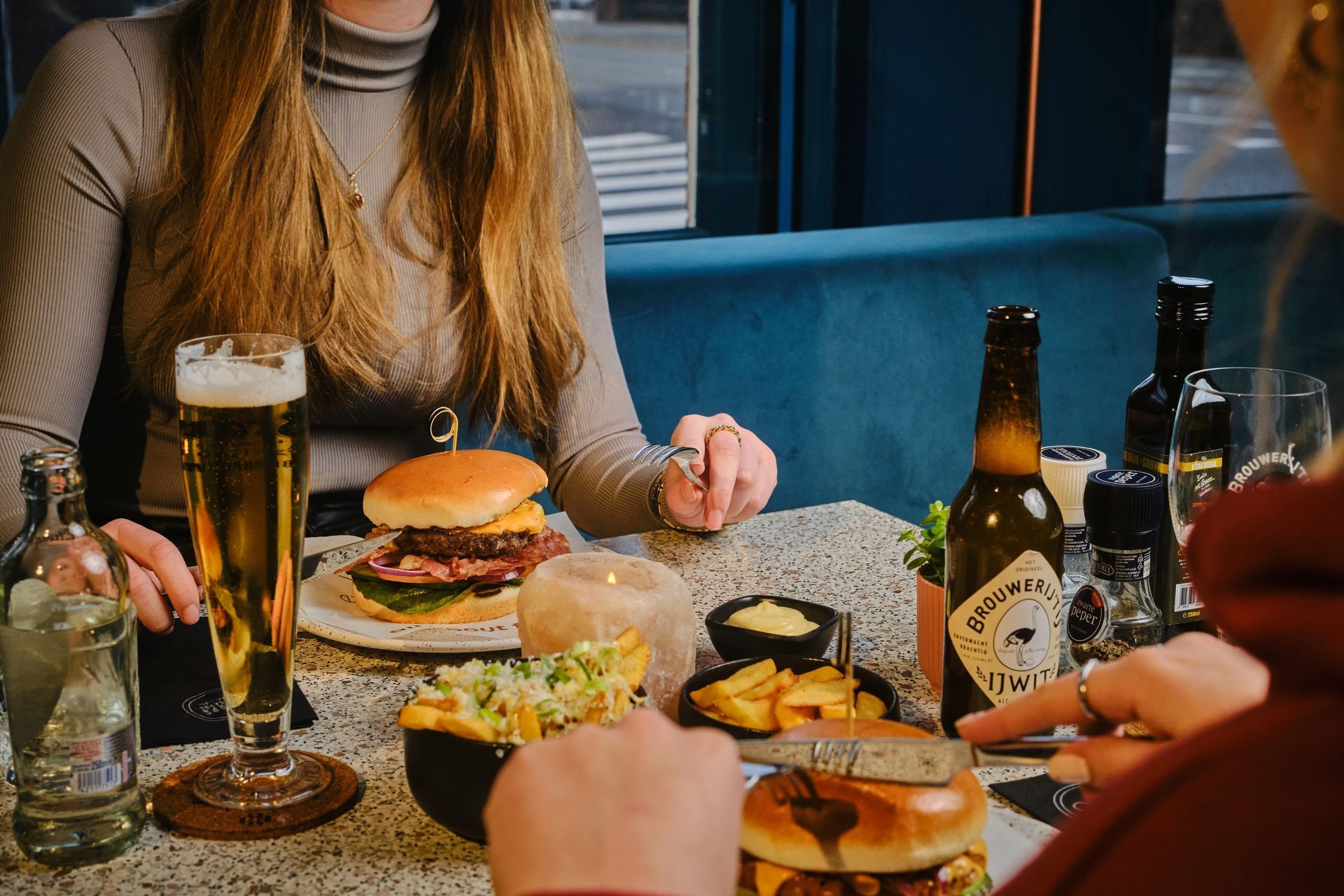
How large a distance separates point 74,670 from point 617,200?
2.90m

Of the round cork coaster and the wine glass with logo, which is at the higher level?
the wine glass with logo

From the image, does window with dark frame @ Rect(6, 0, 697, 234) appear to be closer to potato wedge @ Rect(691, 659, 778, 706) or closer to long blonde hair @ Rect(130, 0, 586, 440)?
long blonde hair @ Rect(130, 0, 586, 440)

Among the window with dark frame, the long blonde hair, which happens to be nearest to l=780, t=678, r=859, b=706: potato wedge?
the long blonde hair

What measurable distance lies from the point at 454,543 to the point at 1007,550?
661 mm

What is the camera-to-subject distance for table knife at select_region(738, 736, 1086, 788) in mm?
697

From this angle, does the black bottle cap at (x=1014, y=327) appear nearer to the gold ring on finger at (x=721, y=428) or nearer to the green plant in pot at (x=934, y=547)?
the green plant in pot at (x=934, y=547)

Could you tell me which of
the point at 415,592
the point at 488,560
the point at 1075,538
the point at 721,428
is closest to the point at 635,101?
the point at 721,428

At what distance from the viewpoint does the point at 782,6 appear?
3395 mm

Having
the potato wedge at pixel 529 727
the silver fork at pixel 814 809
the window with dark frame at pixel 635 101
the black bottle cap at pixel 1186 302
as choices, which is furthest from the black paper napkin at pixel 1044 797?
the window with dark frame at pixel 635 101

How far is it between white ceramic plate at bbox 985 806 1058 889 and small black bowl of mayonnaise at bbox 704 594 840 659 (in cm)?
23

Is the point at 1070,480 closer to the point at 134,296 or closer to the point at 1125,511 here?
the point at 1125,511

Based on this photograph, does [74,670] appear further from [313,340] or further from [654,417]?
[654,417]

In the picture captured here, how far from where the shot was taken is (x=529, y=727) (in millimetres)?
806

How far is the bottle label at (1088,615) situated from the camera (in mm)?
1080
